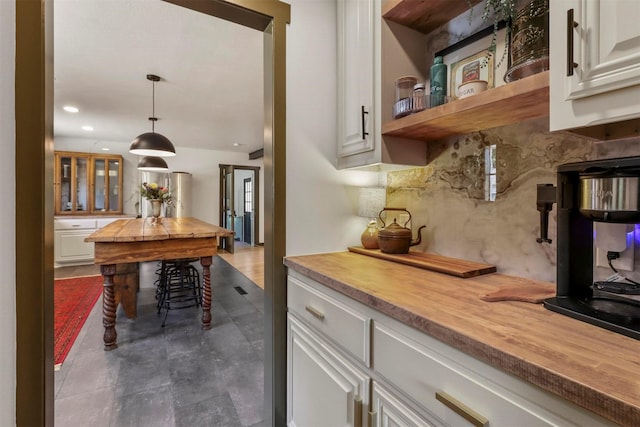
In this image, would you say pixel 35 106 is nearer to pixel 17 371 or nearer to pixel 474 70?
pixel 17 371

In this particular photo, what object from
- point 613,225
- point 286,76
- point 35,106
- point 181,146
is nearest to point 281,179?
point 286,76

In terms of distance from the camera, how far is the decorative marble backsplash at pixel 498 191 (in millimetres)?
1026

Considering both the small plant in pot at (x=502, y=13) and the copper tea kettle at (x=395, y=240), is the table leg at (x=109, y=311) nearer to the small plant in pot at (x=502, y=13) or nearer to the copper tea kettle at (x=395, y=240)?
the copper tea kettle at (x=395, y=240)

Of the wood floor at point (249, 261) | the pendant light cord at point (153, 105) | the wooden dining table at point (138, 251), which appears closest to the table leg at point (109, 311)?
the wooden dining table at point (138, 251)

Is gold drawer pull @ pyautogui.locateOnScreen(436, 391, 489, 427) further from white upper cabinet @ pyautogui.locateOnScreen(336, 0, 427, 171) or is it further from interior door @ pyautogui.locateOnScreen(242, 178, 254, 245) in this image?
interior door @ pyautogui.locateOnScreen(242, 178, 254, 245)

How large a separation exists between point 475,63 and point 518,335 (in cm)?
111

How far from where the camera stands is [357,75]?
1472 mm

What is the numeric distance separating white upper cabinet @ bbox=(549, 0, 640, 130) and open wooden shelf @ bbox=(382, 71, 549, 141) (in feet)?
0.30

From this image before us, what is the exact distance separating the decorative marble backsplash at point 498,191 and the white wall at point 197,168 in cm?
581

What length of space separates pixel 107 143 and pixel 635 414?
306 inches

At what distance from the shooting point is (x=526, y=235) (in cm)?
111

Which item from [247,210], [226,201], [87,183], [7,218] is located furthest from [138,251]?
[247,210]

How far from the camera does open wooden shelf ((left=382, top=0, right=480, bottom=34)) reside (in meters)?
1.25

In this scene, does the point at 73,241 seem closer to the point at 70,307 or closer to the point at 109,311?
the point at 70,307
